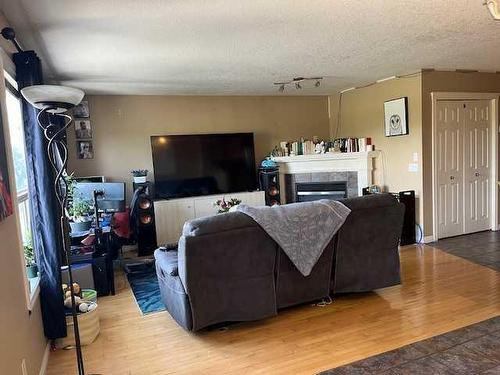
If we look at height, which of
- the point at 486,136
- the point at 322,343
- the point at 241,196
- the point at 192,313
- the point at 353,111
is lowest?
the point at 322,343

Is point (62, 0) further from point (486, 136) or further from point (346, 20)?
point (486, 136)

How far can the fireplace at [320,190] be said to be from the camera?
6195mm

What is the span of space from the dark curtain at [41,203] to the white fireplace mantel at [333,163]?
4.26 m

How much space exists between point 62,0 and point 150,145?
144 inches

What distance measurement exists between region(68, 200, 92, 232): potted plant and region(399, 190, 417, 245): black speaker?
4.11 m

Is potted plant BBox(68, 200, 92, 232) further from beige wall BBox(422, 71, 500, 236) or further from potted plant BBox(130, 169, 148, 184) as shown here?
beige wall BBox(422, 71, 500, 236)

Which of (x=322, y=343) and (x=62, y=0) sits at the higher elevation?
(x=62, y=0)

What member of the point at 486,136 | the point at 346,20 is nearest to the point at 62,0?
the point at 346,20

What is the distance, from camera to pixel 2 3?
233 centimetres

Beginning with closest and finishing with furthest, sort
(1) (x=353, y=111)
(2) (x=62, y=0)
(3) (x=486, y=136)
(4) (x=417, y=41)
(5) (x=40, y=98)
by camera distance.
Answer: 1. (5) (x=40, y=98)
2. (2) (x=62, y=0)
3. (4) (x=417, y=41)
4. (3) (x=486, y=136)
5. (1) (x=353, y=111)

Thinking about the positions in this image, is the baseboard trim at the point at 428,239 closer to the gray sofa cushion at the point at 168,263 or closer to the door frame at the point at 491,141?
the door frame at the point at 491,141

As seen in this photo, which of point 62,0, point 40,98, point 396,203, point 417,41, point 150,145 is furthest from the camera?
point 150,145

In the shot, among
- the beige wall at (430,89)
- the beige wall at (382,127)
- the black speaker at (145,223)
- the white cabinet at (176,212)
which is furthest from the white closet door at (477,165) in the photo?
the black speaker at (145,223)

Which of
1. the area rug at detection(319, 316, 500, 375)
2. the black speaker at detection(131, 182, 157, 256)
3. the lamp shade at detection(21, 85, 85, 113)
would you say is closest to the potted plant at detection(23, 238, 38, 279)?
the lamp shade at detection(21, 85, 85, 113)
